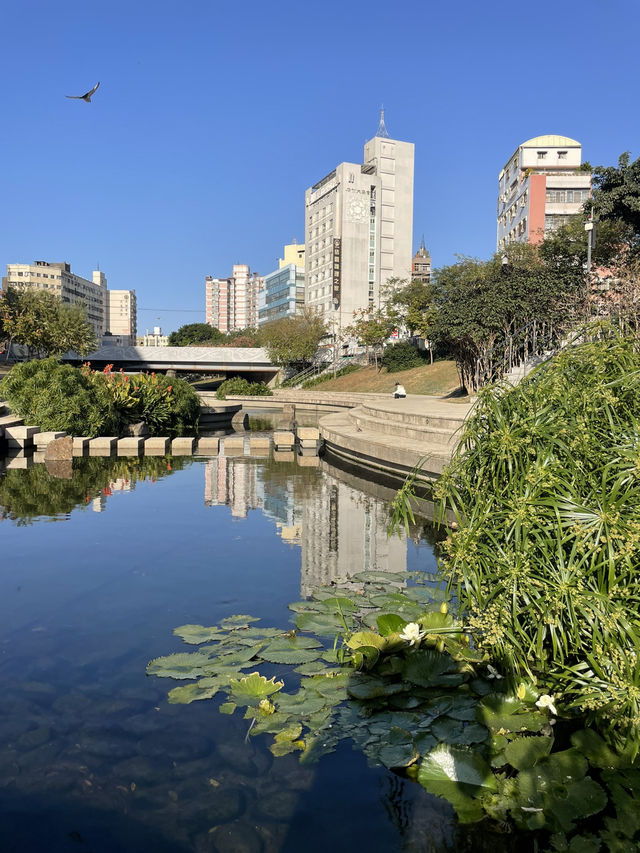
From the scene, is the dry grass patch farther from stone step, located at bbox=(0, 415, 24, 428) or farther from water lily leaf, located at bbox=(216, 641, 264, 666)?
water lily leaf, located at bbox=(216, 641, 264, 666)

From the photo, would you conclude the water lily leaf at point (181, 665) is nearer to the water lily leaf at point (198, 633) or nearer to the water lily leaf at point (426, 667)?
the water lily leaf at point (198, 633)

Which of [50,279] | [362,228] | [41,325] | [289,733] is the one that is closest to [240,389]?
[41,325]

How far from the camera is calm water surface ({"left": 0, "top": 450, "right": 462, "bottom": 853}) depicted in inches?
108

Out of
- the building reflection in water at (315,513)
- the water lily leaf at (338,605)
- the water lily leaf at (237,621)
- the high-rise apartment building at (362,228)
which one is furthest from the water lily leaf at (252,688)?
the high-rise apartment building at (362,228)

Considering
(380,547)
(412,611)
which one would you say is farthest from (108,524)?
(412,611)

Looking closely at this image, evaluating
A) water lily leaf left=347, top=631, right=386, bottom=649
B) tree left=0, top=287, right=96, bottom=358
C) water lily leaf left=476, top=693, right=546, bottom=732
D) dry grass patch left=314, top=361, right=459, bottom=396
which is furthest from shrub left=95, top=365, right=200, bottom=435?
tree left=0, top=287, right=96, bottom=358

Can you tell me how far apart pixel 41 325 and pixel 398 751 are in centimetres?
5353

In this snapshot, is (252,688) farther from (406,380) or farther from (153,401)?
(406,380)

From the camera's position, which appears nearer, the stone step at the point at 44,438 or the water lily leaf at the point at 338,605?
the water lily leaf at the point at 338,605

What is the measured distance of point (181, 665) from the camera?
413 centimetres

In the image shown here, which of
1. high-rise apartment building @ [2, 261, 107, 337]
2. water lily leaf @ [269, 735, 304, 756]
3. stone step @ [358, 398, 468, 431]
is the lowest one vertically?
water lily leaf @ [269, 735, 304, 756]

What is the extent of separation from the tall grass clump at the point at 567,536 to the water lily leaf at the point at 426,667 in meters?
0.44

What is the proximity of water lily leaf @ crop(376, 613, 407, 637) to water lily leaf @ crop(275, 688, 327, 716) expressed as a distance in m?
0.70

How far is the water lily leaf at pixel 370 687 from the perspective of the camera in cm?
367
